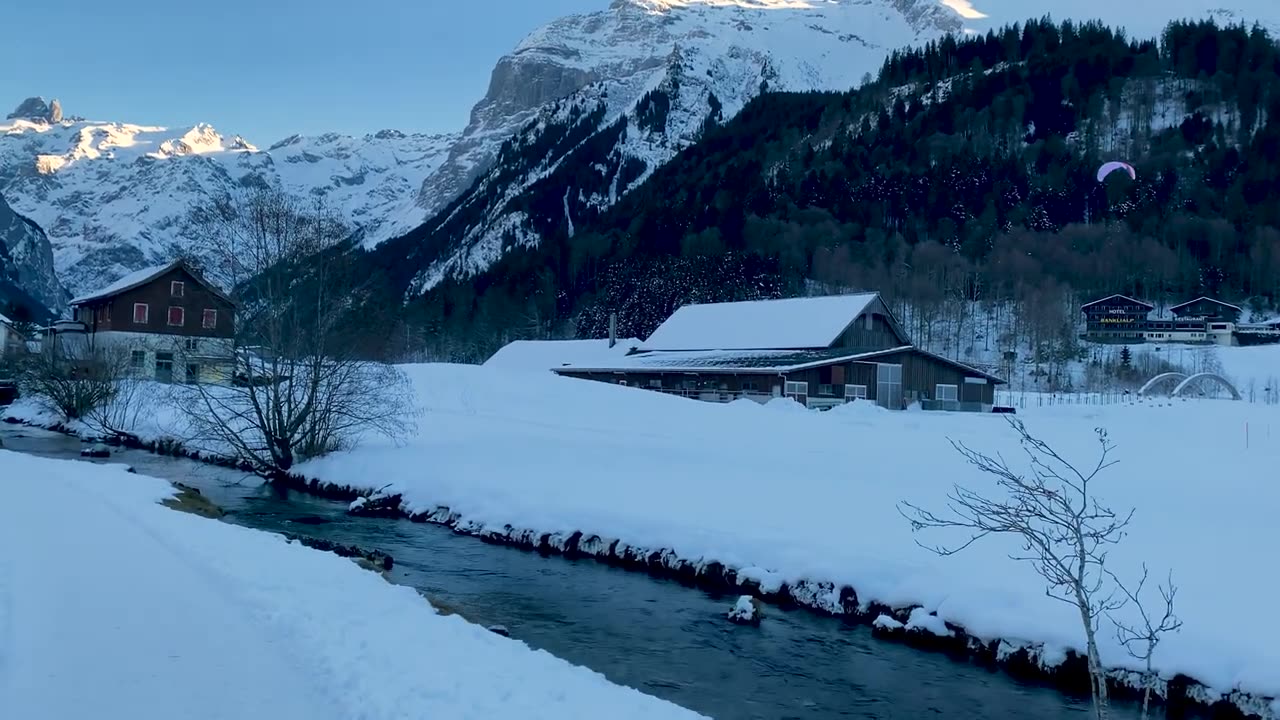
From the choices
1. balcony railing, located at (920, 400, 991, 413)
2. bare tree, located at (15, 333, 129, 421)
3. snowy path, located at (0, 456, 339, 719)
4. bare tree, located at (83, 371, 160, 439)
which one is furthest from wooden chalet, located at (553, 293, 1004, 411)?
snowy path, located at (0, 456, 339, 719)

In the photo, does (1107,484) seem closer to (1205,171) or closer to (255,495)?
(255,495)

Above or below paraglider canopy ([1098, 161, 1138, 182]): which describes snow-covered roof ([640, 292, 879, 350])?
below

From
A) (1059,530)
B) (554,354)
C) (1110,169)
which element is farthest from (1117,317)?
(1059,530)

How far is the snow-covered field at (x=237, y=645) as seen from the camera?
8.20 meters

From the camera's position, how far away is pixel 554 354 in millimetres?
73812

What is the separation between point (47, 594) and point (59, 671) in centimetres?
305

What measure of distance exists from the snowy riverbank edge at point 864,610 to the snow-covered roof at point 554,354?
1769 inches

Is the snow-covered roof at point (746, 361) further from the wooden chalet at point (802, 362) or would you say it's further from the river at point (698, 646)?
the river at point (698, 646)

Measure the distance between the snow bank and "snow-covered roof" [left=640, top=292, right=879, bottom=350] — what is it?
1482 centimetres

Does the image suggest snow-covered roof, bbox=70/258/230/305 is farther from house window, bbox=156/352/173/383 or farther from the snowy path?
the snowy path

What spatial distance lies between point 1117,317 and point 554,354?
6947 centimetres

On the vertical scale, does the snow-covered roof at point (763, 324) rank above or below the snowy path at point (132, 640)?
above

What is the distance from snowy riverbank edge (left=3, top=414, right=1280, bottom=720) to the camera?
459 inches

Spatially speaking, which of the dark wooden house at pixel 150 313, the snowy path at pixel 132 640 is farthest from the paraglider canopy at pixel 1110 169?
the snowy path at pixel 132 640
